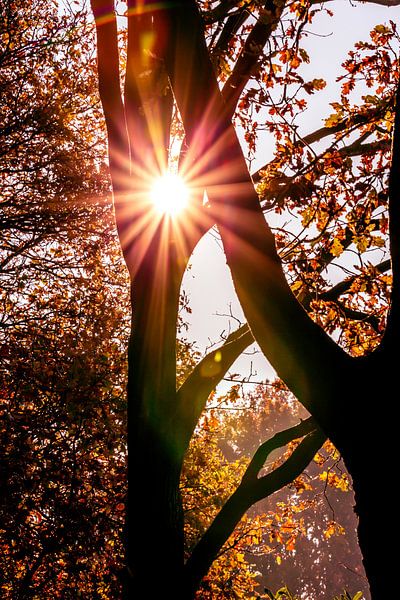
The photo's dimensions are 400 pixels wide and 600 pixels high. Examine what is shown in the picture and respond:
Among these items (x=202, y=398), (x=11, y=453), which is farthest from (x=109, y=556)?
(x=202, y=398)

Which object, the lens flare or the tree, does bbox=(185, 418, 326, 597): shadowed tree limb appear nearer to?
the tree

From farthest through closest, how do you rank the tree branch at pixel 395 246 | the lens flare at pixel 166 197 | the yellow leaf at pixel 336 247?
the lens flare at pixel 166 197 → the yellow leaf at pixel 336 247 → the tree branch at pixel 395 246

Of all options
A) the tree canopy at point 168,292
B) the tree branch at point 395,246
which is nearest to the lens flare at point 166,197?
the tree canopy at point 168,292


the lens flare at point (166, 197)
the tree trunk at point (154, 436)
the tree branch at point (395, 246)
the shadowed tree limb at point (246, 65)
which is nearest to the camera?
the tree branch at point (395, 246)

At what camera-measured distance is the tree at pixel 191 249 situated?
6.77ft

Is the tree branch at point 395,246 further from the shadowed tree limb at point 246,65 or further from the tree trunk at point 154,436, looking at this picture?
the tree trunk at point 154,436

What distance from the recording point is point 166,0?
3006mm

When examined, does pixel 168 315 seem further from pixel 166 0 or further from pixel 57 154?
pixel 57 154

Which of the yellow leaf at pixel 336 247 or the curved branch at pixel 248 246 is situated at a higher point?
the yellow leaf at pixel 336 247

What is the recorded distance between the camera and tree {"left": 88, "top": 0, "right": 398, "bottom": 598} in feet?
6.77

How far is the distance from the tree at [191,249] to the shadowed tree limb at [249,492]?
0.01 m

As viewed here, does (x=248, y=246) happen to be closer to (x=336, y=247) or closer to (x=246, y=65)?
(x=336, y=247)

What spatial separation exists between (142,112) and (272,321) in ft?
9.87

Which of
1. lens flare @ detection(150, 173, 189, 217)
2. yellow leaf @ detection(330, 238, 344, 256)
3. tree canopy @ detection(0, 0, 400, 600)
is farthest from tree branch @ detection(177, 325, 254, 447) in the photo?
lens flare @ detection(150, 173, 189, 217)
